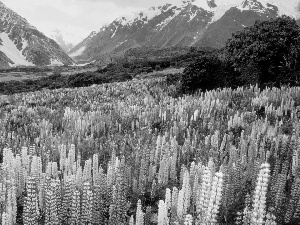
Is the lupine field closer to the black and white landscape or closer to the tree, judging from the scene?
the black and white landscape

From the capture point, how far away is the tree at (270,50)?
21547mm

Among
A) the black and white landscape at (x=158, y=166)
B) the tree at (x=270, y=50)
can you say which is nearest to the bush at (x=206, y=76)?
the tree at (x=270, y=50)

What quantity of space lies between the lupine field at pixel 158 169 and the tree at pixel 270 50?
34.1ft

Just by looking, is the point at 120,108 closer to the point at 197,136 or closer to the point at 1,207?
the point at 197,136

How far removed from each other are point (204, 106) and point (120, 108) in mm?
3564

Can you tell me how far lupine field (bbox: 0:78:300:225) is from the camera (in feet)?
13.1

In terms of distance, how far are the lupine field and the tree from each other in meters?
10.4

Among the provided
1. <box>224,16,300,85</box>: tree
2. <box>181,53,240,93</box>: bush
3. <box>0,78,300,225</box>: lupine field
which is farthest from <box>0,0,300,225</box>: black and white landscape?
<box>224,16,300,85</box>: tree

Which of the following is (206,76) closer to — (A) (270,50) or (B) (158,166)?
(A) (270,50)

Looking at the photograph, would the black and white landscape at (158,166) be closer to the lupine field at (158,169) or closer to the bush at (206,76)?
the lupine field at (158,169)

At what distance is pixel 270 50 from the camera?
2173cm

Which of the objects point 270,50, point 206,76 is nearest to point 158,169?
point 206,76

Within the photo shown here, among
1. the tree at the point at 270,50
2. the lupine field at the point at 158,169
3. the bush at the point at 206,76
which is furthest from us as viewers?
the tree at the point at 270,50

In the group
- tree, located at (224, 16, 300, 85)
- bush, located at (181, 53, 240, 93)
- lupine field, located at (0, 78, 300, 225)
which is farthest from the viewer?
tree, located at (224, 16, 300, 85)
